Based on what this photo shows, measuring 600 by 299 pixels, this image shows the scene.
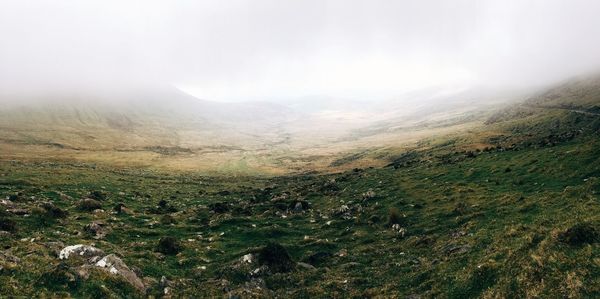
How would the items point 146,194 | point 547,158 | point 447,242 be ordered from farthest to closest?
point 146,194, point 547,158, point 447,242

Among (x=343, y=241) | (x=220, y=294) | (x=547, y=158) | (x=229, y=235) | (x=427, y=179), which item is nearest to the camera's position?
(x=220, y=294)

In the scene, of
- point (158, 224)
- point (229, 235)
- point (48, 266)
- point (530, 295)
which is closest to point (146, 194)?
point (158, 224)

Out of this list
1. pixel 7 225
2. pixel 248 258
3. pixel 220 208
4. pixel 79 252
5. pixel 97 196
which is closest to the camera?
pixel 79 252

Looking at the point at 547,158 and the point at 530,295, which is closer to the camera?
the point at 530,295

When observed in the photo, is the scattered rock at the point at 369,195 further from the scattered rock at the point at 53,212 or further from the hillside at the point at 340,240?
the scattered rock at the point at 53,212

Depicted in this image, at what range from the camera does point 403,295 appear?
1989cm

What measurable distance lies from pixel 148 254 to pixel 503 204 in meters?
28.0

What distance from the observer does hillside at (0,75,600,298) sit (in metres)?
18.1

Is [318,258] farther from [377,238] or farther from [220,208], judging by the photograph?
[220,208]

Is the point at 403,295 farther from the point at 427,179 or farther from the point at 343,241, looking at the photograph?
the point at 427,179

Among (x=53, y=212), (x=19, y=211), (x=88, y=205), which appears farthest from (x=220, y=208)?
(x=19, y=211)

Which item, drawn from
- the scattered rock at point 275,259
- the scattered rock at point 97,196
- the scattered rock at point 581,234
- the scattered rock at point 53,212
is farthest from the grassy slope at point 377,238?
the scattered rock at point 97,196

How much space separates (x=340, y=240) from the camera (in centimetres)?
3266

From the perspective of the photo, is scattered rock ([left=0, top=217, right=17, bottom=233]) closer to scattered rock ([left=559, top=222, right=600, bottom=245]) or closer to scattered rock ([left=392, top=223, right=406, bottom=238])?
scattered rock ([left=392, top=223, right=406, bottom=238])
